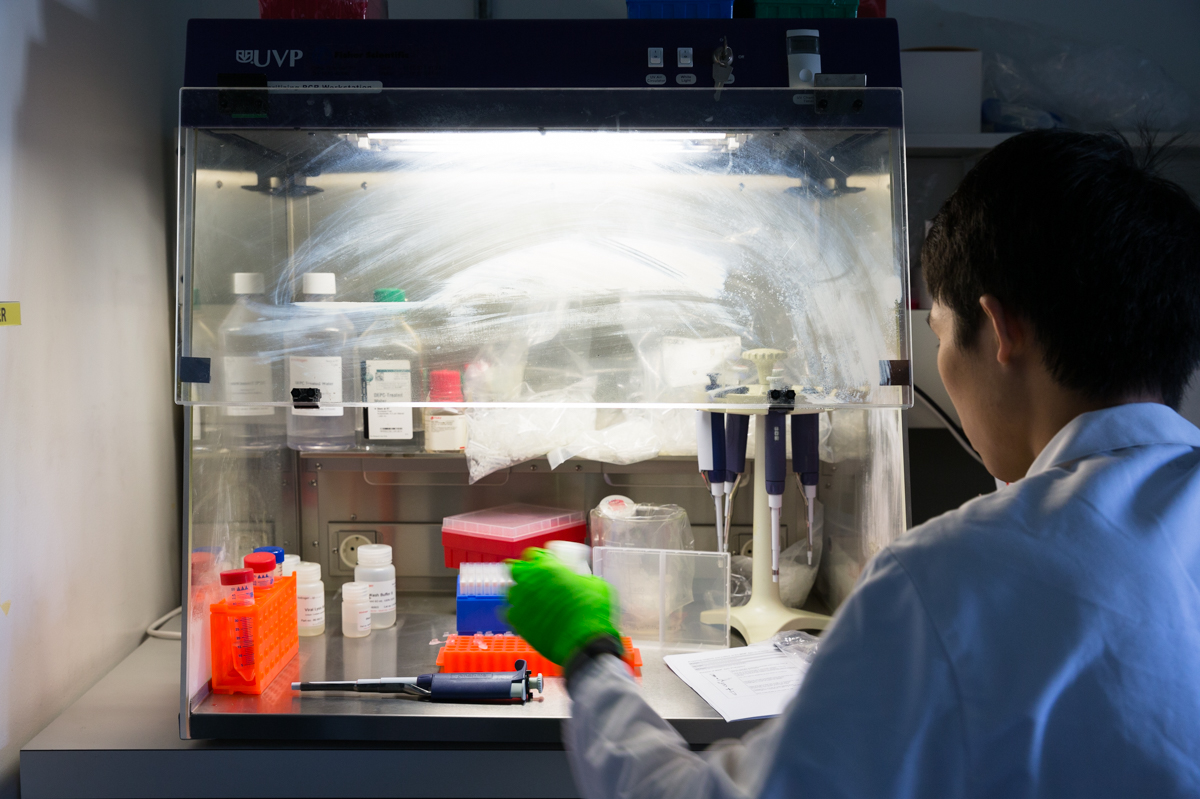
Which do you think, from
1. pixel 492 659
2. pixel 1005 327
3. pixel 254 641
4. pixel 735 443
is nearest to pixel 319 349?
pixel 254 641

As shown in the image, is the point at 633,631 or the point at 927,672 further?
the point at 633,631

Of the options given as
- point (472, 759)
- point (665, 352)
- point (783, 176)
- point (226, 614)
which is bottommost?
point (472, 759)

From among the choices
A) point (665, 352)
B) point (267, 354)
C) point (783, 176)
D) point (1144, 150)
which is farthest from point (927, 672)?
point (267, 354)

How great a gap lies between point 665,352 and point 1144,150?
2.06 ft

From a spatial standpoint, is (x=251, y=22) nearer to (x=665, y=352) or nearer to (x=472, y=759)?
(x=665, y=352)

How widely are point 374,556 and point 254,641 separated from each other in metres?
0.31

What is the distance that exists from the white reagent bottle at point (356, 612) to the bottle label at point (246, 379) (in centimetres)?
42

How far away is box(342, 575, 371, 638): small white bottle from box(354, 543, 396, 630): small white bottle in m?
0.02

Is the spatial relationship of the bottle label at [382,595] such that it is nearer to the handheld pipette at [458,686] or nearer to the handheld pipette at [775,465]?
the handheld pipette at [458,686]

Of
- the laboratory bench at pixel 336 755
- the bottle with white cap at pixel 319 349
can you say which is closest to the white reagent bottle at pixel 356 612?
the laboratory bench at pixel 336 755

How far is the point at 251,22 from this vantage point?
3.78 feet

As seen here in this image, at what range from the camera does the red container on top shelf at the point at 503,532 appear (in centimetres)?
148

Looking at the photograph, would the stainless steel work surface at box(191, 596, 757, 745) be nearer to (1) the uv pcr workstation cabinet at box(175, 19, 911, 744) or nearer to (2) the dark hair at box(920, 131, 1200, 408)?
(1) the uv pcr workstation cabinet at box(175, 19, 911, 744)

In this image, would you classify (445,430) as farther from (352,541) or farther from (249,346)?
(249,346)
